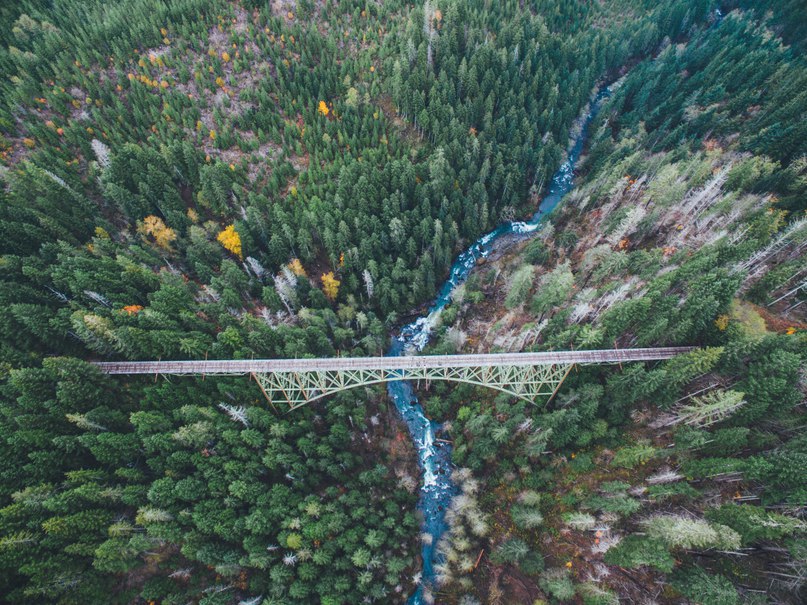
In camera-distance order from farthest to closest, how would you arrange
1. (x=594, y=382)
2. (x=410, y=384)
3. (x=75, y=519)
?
1. (x=410, y=384)
2. (x=594, y=382)
3. (x=75, y=519)

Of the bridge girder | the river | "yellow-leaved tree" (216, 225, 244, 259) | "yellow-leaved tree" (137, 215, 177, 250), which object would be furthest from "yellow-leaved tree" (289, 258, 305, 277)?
the river

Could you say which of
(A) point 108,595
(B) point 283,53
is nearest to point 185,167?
(B) point 283,53

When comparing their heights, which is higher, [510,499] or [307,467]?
[307,467]

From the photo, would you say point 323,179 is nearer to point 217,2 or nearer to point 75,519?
point 217,2

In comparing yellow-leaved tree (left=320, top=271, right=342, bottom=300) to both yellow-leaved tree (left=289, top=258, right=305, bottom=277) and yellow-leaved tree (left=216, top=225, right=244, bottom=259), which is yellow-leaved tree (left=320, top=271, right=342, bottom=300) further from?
yellow-leaved tree (left=216, top=225, right=244, bottom=259)

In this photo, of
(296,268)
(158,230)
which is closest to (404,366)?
(296,268)

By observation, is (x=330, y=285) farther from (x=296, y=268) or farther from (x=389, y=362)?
(x=389, y=362)

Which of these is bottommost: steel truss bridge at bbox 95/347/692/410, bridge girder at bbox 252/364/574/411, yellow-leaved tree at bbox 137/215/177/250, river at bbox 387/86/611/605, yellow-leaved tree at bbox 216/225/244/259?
river at bbox 387/86/611/605
